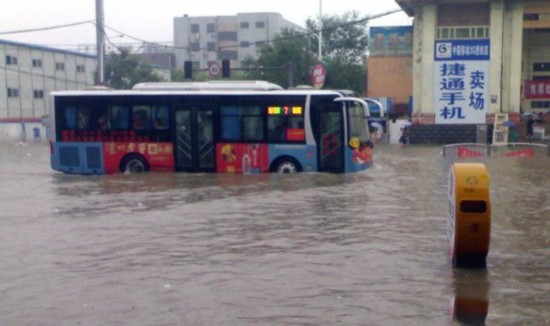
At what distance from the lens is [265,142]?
2161 cm

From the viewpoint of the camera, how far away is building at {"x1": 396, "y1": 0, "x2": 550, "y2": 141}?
138 feet

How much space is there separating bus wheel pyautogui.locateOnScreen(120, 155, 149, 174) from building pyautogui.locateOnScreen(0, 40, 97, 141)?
3575cm

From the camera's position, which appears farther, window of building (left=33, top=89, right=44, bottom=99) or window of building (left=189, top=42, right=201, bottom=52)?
window of building (left=189, top=42, right=201, bottom=52)

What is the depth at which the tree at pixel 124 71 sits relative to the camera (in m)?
69.4

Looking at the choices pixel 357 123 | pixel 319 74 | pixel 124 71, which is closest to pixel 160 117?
pixel 357 123

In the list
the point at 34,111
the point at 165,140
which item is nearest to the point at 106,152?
the point at 165,140

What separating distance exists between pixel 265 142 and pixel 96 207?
23.5ft

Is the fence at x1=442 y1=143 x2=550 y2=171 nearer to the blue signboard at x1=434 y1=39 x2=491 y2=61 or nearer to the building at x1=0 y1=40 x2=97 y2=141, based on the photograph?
the blue signboard at x1=434 y1=39 x2=491 y2=61

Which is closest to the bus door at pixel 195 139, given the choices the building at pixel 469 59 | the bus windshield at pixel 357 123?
A: the bus windshield at pixel 357 123

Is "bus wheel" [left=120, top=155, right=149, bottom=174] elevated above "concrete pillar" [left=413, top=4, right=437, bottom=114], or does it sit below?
below

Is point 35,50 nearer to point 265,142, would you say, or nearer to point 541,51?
→ point 541,51

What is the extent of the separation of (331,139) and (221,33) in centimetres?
7605

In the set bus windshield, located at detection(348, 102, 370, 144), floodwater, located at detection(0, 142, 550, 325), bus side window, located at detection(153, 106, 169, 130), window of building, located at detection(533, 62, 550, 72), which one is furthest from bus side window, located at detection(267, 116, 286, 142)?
window of building, located at detection(533, 62, 550, 72)

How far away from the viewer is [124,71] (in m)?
69.7
